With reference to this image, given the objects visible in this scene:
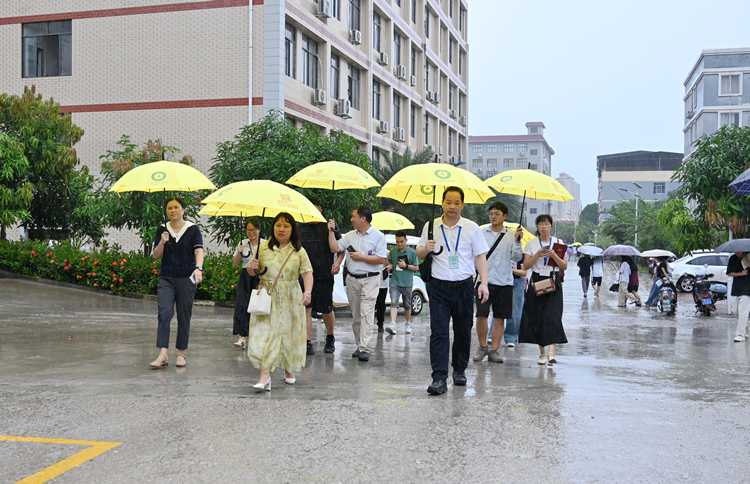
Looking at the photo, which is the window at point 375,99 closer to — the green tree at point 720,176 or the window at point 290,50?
the window at point 290,50

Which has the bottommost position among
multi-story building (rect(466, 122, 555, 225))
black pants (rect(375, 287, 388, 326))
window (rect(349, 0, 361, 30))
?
black pants (rect(375, 287, 388, 326))

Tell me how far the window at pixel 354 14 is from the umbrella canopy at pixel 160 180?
23.9 metres

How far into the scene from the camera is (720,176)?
875 inches

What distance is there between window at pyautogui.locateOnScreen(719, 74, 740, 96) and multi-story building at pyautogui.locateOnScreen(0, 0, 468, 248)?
154 feet

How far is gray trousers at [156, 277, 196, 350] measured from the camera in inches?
329

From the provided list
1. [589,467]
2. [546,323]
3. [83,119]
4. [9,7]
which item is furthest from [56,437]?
[9,7]

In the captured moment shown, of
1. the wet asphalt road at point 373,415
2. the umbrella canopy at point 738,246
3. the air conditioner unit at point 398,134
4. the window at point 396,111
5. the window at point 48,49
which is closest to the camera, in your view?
the wet asphalt road at point 373,415

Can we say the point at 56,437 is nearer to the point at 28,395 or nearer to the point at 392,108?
the point at 28,395

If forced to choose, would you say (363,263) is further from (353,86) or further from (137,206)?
(353,86)

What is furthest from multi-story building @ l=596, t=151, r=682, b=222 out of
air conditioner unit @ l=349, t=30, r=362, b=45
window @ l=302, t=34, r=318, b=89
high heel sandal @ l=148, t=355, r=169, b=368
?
high heel sandal @ l=148, t=355, r=169, b=368

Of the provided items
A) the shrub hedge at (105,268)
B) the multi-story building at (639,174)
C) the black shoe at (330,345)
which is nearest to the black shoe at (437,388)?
the black shoe at (330,345)

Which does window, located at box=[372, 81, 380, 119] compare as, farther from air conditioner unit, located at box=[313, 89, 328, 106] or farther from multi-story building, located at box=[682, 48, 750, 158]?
multi-story building, located at box=[682, 48, 750, 158]

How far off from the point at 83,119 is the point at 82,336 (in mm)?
17400

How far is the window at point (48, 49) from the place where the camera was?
1047 inches
